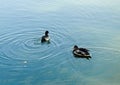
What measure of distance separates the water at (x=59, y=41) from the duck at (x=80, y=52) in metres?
0.21

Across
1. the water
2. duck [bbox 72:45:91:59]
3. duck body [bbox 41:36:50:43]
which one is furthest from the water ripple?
duck [bbox 72:45:91:59]

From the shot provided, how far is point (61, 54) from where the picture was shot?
1417 centimetres

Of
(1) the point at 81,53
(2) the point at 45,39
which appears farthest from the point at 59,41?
(1) the point at 81,53

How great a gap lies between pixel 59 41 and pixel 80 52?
5.08ft

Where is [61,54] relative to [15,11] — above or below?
below

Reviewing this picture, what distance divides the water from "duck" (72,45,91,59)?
0.70 ft

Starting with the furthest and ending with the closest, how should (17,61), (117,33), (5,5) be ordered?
(5,5) < (117,33) < (17,61)

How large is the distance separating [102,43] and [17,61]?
13.7 ft

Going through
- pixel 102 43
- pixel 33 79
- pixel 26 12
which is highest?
pixel 26 12

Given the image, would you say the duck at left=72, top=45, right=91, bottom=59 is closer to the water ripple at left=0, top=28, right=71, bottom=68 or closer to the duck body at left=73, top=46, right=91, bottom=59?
the duck body at left=73, top=46, right=91, bottom=59

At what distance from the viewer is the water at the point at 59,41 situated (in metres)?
12.7

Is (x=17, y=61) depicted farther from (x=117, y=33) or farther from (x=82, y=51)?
(x=117, y=33)

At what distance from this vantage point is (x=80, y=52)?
14.3 meters

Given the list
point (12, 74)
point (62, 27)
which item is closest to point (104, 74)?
point (12, 74)
